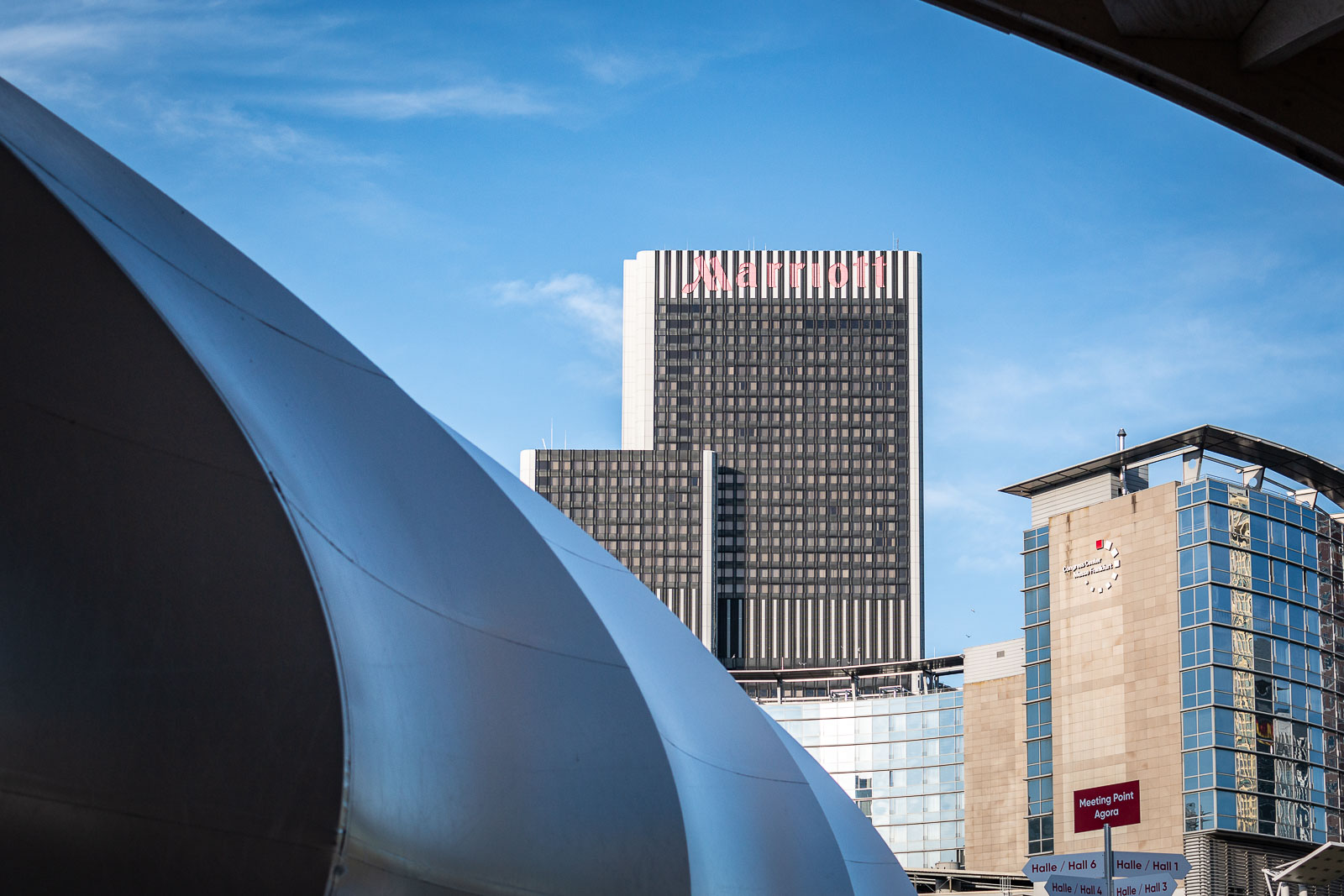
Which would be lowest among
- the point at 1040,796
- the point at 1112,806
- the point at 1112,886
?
the point at 1040,796

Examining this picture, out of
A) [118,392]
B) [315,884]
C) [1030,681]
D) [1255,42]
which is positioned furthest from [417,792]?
[1030,681]

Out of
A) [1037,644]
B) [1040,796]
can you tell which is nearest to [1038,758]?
[1040,796]

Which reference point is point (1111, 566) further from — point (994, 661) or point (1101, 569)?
point (994, 661)

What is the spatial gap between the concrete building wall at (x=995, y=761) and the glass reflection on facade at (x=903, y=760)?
22.7ft

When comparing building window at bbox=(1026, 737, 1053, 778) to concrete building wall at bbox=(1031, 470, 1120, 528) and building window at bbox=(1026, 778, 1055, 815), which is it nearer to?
building window at bbox=(1026, 778, 1055, 815)

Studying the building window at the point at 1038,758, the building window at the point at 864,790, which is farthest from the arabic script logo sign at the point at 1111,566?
the building window at the point at 864,790

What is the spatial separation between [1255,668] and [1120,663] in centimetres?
711

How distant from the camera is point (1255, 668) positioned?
80562 millimetres

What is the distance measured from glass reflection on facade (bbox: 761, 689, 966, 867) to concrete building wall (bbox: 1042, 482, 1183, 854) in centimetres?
2780

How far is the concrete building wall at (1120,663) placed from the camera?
81.4m

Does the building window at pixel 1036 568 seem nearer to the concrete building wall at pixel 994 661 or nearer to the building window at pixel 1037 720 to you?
the building window at pixel 1037 720

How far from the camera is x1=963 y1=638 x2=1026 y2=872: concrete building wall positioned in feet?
344

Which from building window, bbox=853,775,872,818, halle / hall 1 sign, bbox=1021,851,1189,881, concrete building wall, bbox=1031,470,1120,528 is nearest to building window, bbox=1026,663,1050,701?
concrete building wall, bbox=1031,470,1120,528

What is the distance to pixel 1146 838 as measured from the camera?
3184 inches
